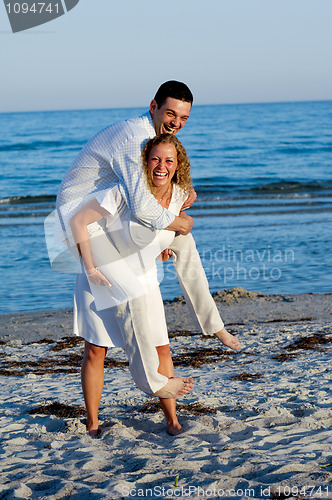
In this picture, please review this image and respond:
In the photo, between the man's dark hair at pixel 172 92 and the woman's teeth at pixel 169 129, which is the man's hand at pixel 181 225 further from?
the man's dark hair at pixel 172 92

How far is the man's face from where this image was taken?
3.33m

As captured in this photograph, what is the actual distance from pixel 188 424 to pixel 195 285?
0.96 m

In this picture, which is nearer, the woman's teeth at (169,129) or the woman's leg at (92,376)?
the woman's teeth at (169,129)

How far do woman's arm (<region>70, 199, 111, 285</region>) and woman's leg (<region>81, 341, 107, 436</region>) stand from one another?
0.49 m

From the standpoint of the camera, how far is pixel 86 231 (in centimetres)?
332

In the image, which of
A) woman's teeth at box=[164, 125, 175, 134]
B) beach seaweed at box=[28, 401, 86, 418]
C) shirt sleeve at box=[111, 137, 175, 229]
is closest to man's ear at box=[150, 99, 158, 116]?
woman's teeth at box=[164, 125, 175, 134]

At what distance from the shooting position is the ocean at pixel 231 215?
9.62m

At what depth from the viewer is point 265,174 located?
26.1m

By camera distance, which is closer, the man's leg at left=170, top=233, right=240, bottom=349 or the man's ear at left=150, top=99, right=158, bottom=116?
the man's ear at left=150, top=99, right=158, bottom=116

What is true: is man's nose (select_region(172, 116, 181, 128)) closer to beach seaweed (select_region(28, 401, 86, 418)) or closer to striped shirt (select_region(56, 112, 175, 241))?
striped shirt (select_region(56, 112, 175, 241))

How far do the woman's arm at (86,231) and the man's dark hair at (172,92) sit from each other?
69 centimetres

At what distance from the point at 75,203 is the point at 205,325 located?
1144 mm

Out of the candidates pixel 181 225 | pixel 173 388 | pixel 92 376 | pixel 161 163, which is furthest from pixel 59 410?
pixel 161 163

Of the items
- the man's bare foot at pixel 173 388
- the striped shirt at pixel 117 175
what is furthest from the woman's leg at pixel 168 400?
the striped shirt at pixel 117 175
